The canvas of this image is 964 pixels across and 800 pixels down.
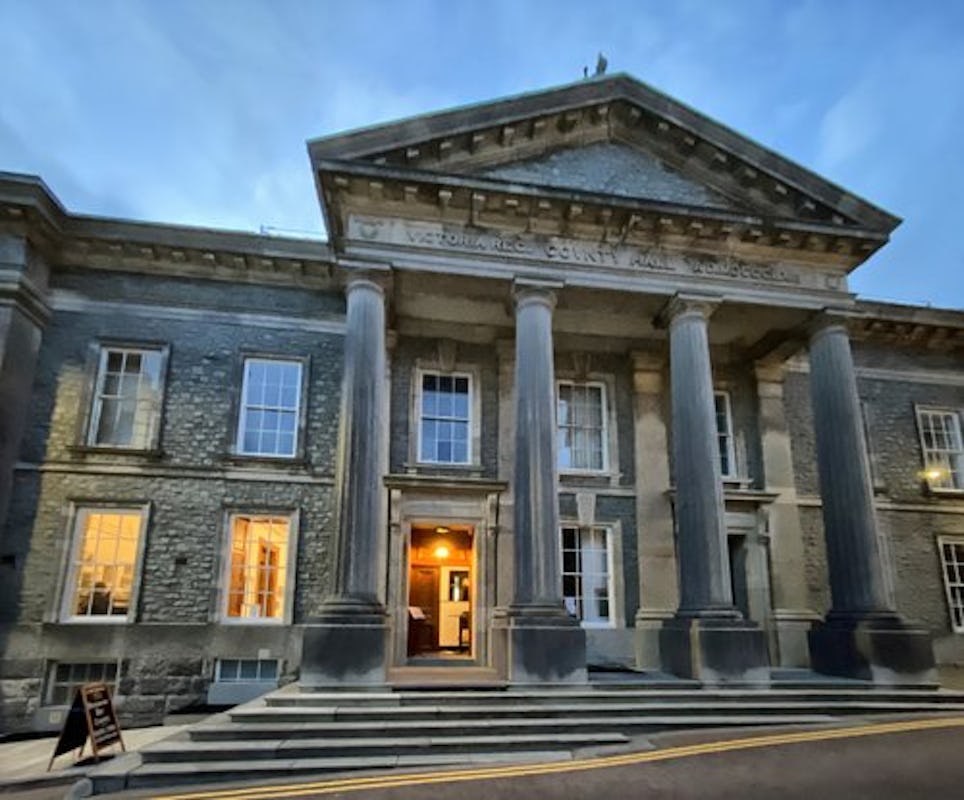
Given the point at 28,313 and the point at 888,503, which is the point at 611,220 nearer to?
the point at 888,503

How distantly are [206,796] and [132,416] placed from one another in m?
8.23

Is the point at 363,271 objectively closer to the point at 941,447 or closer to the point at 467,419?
the point at 467,419

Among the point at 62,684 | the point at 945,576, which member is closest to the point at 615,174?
the point at 945,576

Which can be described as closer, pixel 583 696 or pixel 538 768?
pixel 538 768

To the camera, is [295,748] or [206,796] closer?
[206,796]

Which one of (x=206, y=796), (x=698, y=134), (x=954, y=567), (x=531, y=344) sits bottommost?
(x=206, y=796)

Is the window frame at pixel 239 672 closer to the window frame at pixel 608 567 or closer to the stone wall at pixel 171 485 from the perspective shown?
the stone wall at pixel 171 485

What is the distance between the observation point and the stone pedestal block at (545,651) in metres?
8.93

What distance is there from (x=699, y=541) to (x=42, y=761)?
923 centimetres

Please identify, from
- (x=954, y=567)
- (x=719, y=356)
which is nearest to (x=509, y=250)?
(x=719, y=356)

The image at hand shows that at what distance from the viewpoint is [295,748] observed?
687cm

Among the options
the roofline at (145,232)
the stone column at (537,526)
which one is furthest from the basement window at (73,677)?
the roofline at (145,232)

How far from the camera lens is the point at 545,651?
9.03m

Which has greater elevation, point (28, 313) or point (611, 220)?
point (611, 220)
